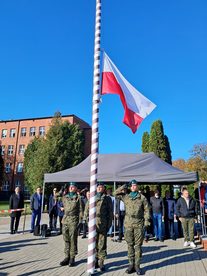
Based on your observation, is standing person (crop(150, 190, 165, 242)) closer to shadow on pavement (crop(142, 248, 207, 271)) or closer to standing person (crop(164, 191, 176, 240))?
standing person (crop(164, 191, 176, 240))

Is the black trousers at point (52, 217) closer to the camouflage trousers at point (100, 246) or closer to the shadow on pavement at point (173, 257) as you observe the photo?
the shadow on pavement at point (173, 257)

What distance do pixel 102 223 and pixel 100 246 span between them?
54 cm

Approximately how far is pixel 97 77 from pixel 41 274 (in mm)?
4782

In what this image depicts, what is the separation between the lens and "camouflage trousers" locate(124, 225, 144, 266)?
6.96 m

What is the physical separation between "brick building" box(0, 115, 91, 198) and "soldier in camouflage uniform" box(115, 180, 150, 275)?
52.7 meters

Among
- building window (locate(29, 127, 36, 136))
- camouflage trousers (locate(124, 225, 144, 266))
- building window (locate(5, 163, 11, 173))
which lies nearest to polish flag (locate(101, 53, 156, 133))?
camouflage trousers (locate(124, 225, 144, 266))

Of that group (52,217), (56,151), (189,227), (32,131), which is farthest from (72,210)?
(32,131)

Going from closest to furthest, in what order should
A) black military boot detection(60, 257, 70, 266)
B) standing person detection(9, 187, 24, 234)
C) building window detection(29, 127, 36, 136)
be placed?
black military boot detection(60, 257, 70, 266)
standing person detection(9, 187, 24, 234)
building window detection(29, 127, 36, 136)

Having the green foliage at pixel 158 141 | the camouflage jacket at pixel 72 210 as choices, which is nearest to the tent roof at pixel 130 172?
the camouflage jacket at pixel 72 210

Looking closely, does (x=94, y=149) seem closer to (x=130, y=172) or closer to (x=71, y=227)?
(x=71, y=227)

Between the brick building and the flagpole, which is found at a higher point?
the brick building

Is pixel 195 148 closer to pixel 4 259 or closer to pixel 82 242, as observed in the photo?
pixel 82 242

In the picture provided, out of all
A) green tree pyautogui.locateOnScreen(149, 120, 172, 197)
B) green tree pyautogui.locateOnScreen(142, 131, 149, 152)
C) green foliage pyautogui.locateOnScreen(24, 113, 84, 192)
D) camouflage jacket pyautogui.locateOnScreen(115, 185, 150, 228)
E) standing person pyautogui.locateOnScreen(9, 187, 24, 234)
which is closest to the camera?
camouflage jacket pyautogui.locateOnScreen(115, 185, 150, 228)

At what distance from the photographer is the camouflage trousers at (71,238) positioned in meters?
7.46
